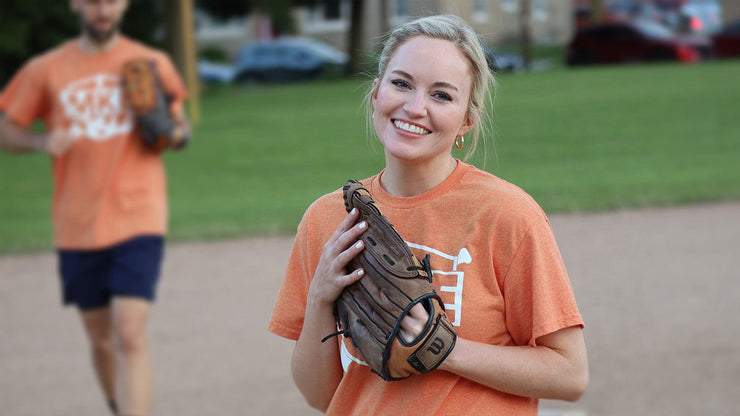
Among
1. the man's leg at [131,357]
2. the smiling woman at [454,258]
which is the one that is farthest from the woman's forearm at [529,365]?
the man's leg at [131,357]

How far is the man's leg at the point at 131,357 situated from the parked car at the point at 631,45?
27.0m

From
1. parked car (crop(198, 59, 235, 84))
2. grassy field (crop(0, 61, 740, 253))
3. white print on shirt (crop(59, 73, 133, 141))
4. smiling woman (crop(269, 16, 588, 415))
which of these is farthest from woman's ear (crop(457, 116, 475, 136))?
parked car (crop(198, 59, 235, 84))

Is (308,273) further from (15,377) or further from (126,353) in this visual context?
(15,377)

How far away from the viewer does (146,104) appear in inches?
186

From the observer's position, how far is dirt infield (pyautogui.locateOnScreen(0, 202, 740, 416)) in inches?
207

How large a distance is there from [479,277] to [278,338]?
4534 millimetres

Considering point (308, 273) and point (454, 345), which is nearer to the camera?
point (454, 345)

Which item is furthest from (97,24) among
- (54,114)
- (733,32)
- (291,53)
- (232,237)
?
(291,53)

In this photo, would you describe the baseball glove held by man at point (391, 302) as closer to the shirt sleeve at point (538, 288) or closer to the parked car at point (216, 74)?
the shirt sleeve at point (538, 288)

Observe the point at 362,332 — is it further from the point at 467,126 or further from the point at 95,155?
the point at 95,155

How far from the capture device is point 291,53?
3422 cm

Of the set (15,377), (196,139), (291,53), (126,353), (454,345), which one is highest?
(454,345)

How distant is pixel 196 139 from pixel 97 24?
13040 mm

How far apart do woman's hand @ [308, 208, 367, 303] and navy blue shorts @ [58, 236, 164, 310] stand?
2709 mm
